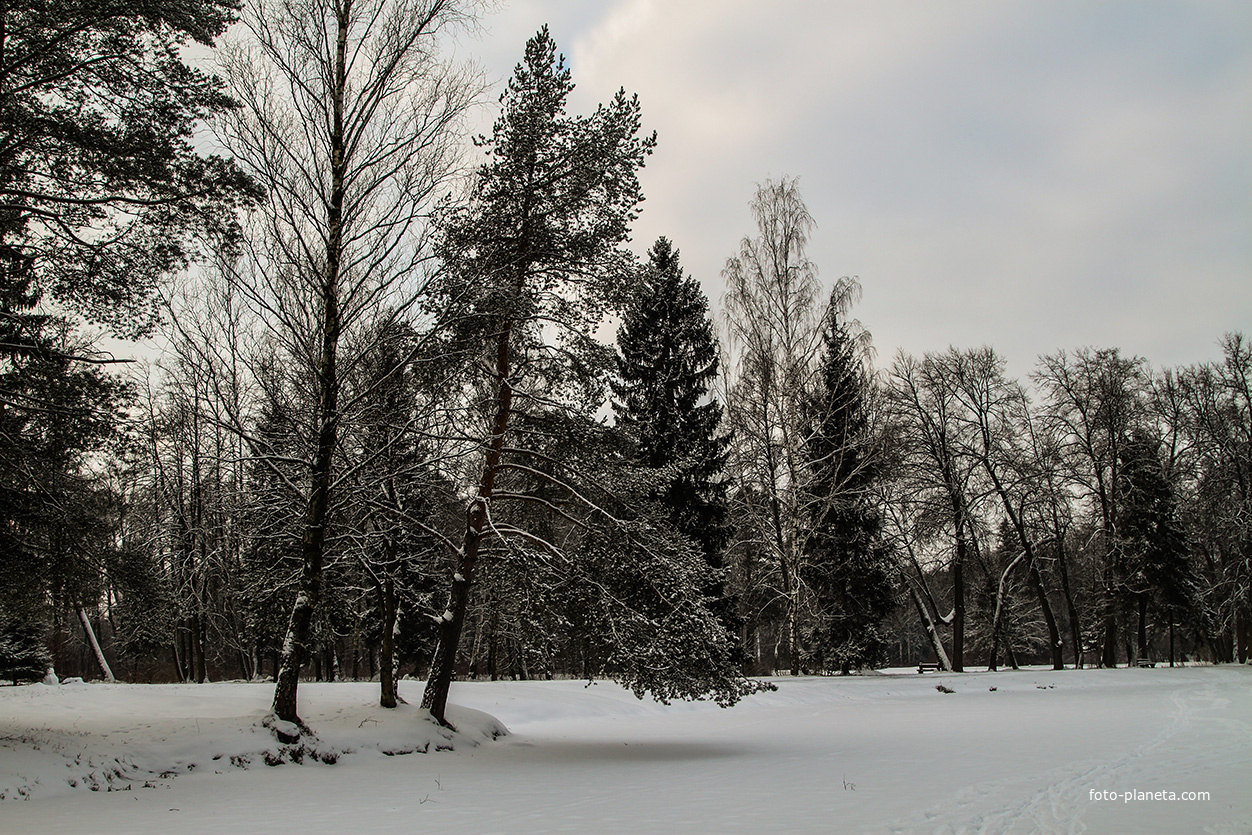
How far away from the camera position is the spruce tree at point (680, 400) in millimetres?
23500

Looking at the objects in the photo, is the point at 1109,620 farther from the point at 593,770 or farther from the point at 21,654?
the point at 21,654

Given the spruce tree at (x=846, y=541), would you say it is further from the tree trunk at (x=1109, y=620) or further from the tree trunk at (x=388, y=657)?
the tree trunk at (x=388, y=657)

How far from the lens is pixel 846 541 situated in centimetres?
2908

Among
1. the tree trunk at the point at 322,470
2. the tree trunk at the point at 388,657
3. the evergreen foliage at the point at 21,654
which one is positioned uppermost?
the tree trunk at the point at 322,470

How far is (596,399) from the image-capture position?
1262 cm

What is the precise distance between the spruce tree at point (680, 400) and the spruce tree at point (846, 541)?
5.15m

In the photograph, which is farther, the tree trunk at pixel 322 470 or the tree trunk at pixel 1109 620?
the tree trunk at pixel 1109 620

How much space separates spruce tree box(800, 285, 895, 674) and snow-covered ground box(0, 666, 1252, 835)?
11.3m

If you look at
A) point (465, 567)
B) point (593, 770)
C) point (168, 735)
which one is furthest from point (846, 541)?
point (168, 735)

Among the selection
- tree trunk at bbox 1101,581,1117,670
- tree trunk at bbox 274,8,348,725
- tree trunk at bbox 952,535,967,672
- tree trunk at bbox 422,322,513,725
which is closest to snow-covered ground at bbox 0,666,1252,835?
tree trunk at bbox 422,322,513,725

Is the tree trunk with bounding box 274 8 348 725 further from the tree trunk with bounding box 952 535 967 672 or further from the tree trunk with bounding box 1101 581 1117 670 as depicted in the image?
the tree trunk with bounding box 1101 581 1117 670

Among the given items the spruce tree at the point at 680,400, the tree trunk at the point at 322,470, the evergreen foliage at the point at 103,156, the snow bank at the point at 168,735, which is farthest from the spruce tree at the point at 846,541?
the evergreen foliage at the point at 103,156

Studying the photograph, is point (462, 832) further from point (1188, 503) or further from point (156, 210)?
point (1188, 503)

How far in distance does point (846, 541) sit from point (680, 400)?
382 inches
